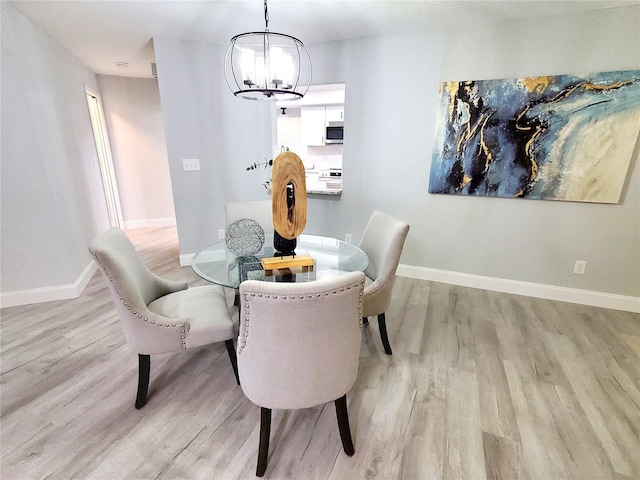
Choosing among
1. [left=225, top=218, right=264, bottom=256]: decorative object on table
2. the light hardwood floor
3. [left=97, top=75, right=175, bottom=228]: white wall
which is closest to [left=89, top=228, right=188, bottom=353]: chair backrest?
the light hardwood floor

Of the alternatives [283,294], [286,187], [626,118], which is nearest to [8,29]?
[286,187]

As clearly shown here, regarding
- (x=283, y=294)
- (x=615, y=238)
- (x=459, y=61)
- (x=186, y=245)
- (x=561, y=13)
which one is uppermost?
(x=561, y=13)

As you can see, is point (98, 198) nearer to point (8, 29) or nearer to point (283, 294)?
point (8, 29)

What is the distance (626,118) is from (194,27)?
359cm

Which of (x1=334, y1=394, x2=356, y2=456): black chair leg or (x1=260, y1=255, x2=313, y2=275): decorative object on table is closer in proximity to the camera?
(x1=334, y1=394, x2=356, y2=456): black chair leg

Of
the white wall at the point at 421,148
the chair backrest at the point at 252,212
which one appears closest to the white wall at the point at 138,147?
the white wall at the point at 421,148

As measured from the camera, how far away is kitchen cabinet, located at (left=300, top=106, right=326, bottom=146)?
17.1ft

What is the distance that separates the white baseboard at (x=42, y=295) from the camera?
8.24 ft

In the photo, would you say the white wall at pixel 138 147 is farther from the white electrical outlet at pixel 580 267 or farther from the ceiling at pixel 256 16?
the white electrical outlet at pixel 580 267

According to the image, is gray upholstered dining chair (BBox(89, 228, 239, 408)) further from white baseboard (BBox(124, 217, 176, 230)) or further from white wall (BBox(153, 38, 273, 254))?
white baseboard (BBox(124, 217, 176, 230))

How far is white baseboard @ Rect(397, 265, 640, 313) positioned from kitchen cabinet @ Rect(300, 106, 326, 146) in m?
3.17

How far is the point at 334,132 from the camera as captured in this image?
17.0 feet

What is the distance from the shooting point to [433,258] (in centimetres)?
311

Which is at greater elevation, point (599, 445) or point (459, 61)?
point (459, 61)
